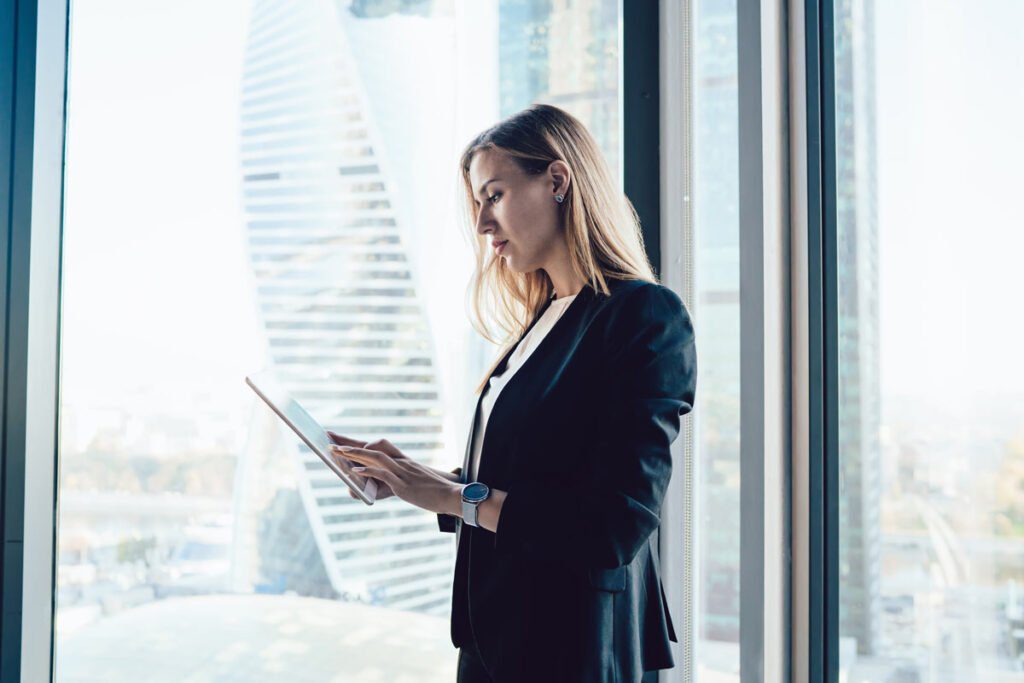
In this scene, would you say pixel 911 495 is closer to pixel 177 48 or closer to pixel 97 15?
pixel 177 48

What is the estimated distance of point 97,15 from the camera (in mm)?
1723

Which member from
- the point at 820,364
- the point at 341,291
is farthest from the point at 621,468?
the point at 341,291

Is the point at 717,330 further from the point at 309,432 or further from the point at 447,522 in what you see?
the point at 309,432

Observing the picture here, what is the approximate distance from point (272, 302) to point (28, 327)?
479 millimetres

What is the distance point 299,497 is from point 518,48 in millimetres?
1163

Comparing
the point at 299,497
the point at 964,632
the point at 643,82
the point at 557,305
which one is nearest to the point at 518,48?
the point at 643,82

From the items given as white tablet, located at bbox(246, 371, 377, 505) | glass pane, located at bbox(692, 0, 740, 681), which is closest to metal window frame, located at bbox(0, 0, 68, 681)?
white tablet, located at bbox(246, 371, 377, 505)

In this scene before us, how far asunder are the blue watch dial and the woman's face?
0.39 metres

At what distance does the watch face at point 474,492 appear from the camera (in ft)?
3.61

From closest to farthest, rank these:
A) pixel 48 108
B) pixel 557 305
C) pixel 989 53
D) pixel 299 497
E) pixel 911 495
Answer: pixel 989 53 → pixel 911 495 → pixel 557 305 → pixel 48 108 → pixel 299 497

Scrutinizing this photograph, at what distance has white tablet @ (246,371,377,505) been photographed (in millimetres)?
1106

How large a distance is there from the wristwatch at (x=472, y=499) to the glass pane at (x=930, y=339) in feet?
2.20

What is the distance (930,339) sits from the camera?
1.15 metres

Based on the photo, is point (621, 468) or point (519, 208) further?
point (519, 208)
